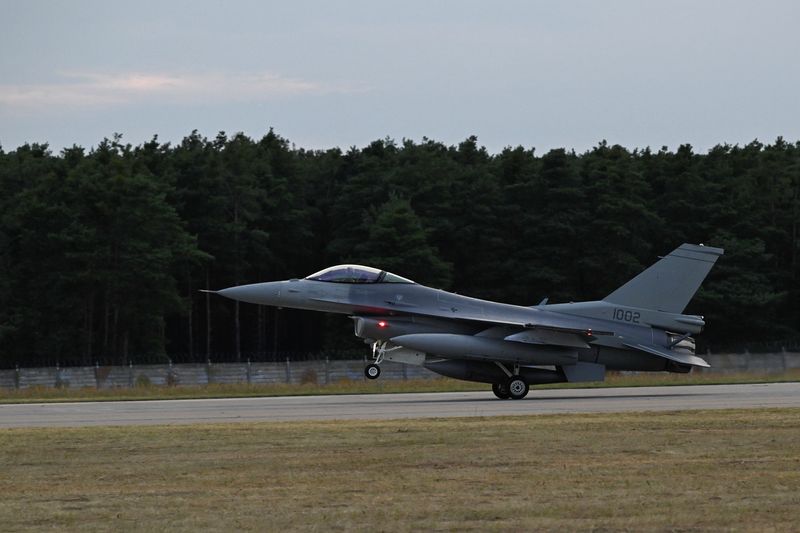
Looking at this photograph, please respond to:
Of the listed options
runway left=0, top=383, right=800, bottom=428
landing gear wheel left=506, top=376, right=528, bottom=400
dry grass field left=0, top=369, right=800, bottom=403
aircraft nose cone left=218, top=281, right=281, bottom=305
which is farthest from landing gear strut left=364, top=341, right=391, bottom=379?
dry grass field left=0, top=369, right=800, bottom=403

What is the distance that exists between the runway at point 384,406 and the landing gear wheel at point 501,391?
46 centimetres

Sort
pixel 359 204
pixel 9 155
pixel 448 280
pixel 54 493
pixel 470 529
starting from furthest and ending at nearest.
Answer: pixel 9 155 < pixel 359 204 < pixel 448 280 < pixel 54 493 < pixel 470 529

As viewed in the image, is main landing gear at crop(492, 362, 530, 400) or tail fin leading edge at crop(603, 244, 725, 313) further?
tail fin leading edge at crop(603, 244, 725, 313)

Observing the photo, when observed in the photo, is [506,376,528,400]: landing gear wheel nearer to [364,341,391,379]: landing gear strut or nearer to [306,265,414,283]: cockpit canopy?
[364,341,391,379]: landing gear strut

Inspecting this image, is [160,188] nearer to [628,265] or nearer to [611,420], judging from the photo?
[628,265]

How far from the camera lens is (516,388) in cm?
3017

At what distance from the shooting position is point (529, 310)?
3120cm

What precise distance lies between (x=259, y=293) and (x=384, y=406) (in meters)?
4.83

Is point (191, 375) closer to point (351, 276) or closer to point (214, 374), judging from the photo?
point (214, 374)

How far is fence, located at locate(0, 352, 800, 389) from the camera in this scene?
142 feet

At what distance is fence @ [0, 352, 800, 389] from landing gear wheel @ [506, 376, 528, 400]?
1351 centimetres

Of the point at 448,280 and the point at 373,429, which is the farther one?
the point at 448,280

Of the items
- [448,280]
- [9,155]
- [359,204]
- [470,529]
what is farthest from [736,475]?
[9,155]

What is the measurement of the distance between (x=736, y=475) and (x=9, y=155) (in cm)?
8410
